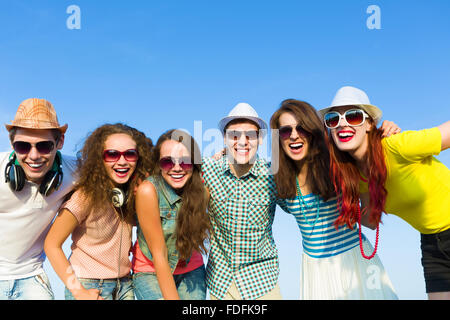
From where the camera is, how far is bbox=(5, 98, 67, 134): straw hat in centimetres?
553

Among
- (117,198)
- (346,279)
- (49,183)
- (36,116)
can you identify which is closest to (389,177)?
(346,279)

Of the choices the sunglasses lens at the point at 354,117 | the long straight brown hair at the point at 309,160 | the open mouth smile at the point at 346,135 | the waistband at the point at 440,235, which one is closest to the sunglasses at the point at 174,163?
the long straight brown hair at the point at 309,160

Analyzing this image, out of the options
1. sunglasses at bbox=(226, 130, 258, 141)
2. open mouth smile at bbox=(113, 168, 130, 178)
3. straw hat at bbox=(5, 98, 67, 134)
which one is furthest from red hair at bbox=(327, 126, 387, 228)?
straw hat at bbox=(5, 98, 67, 134)

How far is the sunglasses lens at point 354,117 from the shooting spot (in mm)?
5000

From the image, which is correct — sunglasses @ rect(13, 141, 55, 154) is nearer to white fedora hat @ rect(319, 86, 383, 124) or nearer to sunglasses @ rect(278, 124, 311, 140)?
sunglasses @ rect(278, 124, 311, 140)

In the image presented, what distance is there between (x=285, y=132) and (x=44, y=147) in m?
3.50

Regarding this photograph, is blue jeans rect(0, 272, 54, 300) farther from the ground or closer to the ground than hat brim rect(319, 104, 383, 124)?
closer to the ground

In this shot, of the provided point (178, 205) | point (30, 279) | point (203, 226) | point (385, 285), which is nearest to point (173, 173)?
point (178, 205)

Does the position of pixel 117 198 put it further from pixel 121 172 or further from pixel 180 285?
pixel 180 285

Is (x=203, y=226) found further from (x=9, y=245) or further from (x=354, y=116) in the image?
(x=9, y=245)

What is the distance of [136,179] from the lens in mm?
5457

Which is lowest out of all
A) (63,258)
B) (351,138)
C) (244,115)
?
(63,258)

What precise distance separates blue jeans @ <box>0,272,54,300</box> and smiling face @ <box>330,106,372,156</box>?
16.0 feet

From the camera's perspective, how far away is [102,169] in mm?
5359
